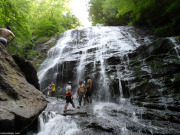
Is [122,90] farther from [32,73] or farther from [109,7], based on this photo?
[109,7]

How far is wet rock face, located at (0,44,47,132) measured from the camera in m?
2.37

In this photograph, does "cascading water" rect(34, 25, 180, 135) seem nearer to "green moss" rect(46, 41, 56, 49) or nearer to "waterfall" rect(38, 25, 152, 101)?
"waterfall" rect(38, 25, 152, 101)

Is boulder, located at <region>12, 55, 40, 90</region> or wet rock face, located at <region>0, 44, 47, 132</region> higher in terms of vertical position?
boulder, located at <region>12, 55, 40, 90</region>

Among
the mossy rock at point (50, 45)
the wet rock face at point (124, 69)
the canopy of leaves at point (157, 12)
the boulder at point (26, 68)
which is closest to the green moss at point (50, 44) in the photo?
the mossy rock at point (50, 45)

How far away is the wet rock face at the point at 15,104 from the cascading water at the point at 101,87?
3.58 ft

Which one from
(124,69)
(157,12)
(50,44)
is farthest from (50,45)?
(157,12)

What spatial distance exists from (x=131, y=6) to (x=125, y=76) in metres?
6.95

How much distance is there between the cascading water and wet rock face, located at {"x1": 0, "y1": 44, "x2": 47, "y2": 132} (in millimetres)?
1092

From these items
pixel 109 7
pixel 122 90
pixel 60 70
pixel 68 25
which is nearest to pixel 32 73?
pixel 122 90

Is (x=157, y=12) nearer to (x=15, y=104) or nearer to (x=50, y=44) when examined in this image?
(x=15, y=104)

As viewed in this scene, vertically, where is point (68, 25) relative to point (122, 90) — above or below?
above

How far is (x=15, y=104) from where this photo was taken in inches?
110

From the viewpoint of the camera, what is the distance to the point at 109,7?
20.8 metres

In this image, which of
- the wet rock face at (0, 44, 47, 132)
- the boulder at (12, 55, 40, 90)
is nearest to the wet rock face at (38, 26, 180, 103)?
the boulder at (12, 55, 40, 90)
